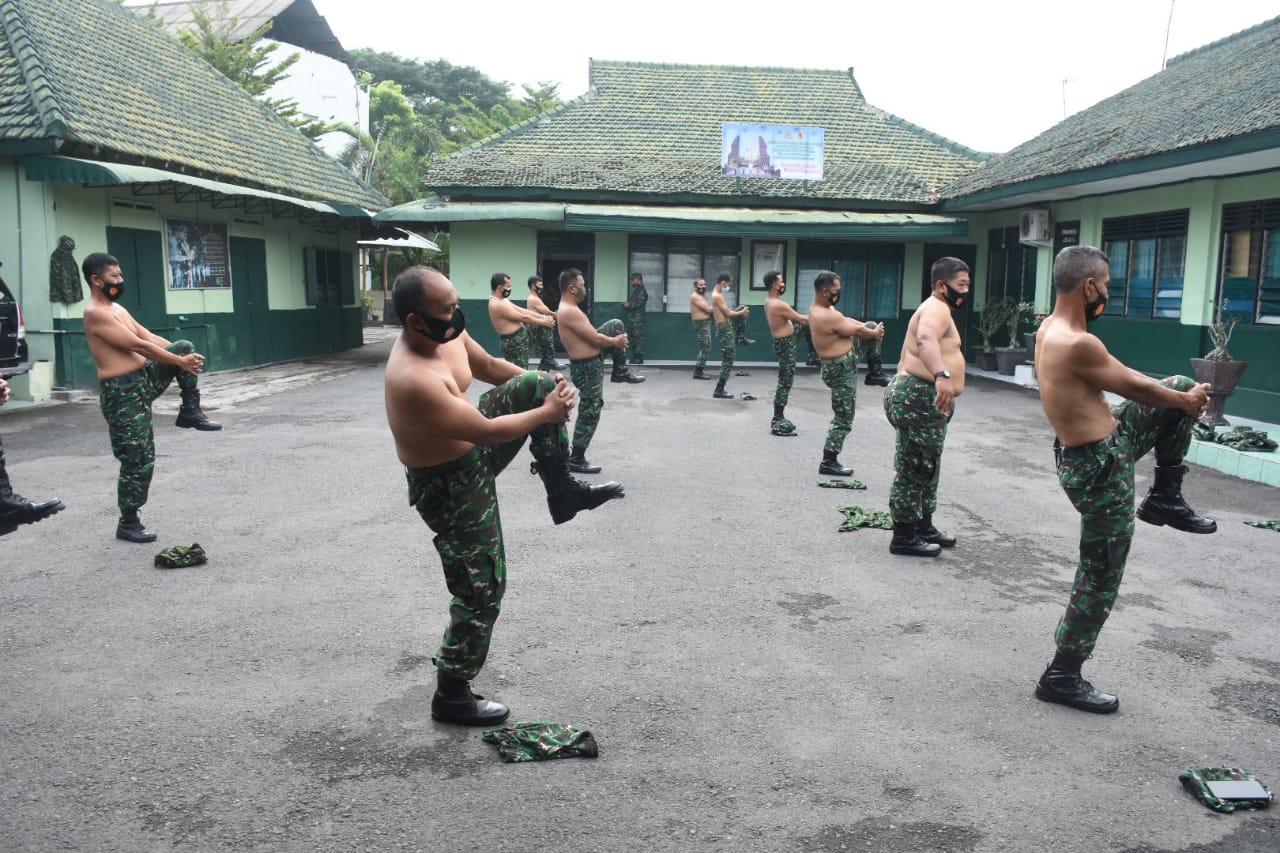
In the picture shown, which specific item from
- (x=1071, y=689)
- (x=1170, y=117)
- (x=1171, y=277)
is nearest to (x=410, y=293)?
(x=1071, y=689)

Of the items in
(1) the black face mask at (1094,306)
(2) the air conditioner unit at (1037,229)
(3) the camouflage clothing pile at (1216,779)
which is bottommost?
(3) the camouflage clothing pile at (1216,779)

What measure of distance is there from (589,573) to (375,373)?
488 inches

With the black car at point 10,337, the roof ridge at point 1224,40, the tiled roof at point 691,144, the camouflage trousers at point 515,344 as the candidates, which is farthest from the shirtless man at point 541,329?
the roof ridge at point 1224,40

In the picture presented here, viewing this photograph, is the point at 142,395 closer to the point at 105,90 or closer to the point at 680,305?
the point at 105,90

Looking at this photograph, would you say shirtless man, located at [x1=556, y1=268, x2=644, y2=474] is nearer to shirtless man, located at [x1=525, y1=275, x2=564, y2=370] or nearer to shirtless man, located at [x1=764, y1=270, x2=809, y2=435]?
shirtless man, located at [x1=764, y1=270, x2=809, y2=435]

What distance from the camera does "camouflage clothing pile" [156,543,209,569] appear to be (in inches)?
222

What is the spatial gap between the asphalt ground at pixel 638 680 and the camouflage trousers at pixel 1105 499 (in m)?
0.38

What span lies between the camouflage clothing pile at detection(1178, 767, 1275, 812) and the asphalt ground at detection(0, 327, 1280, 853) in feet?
0.15

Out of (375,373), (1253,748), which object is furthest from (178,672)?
(375,373)

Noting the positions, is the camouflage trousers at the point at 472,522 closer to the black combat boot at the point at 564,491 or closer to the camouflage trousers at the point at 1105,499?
the black combat boot at the point at 564,491

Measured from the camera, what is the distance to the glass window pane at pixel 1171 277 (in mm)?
13727

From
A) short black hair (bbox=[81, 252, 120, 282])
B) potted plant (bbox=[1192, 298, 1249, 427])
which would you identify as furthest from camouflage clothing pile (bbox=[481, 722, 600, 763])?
potted plant (bbox=[1192, 298, 1249, 427])

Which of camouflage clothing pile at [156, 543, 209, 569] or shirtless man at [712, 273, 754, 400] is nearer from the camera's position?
camouflage clothing pile at [156, 543, 209, 569]

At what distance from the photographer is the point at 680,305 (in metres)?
20.1
